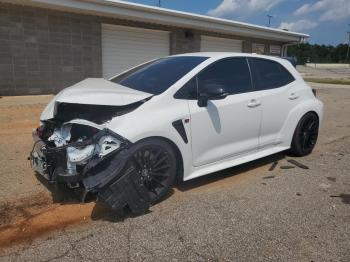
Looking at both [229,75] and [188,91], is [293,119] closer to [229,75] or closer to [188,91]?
[229,75]

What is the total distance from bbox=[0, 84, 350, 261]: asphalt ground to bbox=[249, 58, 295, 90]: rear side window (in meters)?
1.24

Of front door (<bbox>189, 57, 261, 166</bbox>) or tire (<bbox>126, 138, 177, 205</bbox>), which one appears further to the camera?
front door (<bbox>189, 57, 261, 166</bbox>)

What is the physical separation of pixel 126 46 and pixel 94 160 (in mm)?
11493

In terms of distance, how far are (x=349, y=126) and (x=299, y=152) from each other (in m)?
4.29

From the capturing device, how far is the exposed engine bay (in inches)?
138

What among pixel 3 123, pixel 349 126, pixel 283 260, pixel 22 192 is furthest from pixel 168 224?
pixel 349 126

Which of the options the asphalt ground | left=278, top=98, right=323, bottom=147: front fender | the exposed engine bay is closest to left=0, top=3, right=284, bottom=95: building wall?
the asphalt ground

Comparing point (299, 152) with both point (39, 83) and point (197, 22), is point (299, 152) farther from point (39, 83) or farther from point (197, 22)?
point (197, 22)

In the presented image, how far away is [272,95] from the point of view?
5.29 m

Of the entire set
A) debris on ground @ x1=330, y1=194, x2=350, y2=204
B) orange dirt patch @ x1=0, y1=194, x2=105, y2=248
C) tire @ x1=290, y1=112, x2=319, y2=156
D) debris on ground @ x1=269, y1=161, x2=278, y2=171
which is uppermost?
tire @ x1=290, y1=112, x2=319, y2=156

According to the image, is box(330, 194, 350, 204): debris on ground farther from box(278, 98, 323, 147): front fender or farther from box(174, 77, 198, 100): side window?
box(174, 77, 198, 100): side window

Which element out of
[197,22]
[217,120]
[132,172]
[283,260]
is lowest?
[283,260]

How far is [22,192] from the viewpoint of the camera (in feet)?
14.3

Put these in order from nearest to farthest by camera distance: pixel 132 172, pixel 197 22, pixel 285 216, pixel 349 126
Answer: pixel 132 172 → pixel 285 216 → pixel 349 126 → pixel 197 22
